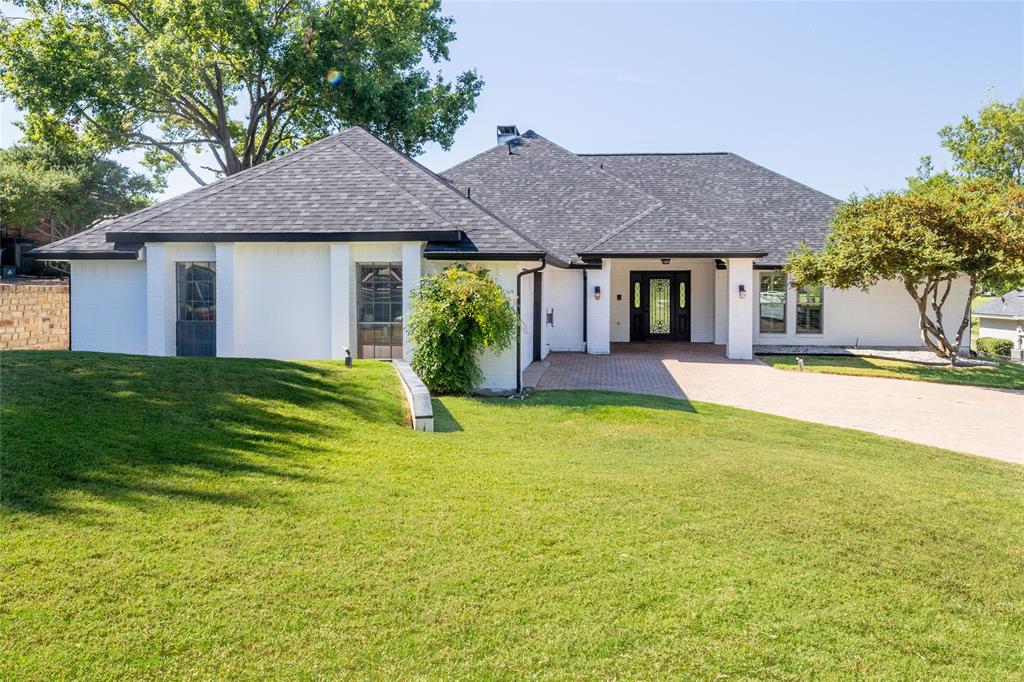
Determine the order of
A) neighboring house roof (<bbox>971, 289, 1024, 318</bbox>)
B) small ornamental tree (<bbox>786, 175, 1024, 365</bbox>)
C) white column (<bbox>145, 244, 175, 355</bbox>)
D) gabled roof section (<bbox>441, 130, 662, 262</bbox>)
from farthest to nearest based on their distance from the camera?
1. neighboring house roof (<bbox>971, 289, 1024, 318</bbox>)
2. gabled roof section (<bbox>441, 130, 662, 262</bbox>)
3. small ornamental tree (<bbox>786, 175, 1024, 365</bbox>)
4. white column (<bbox>145, 244, 175, 355</bbox>)

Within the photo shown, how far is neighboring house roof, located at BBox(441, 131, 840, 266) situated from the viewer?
829 inches

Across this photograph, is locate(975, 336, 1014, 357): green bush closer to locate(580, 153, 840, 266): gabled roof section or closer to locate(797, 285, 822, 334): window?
locate(580, 153, 840, 266): gabled roof section

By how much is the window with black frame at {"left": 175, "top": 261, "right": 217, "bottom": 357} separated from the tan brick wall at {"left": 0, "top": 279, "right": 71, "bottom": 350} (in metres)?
2.83

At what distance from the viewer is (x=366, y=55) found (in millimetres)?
27109

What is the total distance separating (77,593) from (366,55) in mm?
26921

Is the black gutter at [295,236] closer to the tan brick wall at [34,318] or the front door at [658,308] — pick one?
the tan brick wall at [34,318]

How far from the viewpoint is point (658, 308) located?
24.7m

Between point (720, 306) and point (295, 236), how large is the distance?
49.5 ft

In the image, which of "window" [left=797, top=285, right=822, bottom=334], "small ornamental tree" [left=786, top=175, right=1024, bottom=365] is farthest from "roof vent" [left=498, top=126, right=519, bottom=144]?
"small ornamental tree" [left=786, top=175, right=1024, bottom=365]

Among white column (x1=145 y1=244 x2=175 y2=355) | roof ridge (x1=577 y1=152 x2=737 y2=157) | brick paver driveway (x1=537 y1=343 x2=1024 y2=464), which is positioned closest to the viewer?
brick paver driveway (x1=537 y1=343 x2=1024 y2=464)

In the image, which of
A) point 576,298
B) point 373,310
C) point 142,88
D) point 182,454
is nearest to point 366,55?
point 142,88

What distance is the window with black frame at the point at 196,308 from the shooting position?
13.8 m

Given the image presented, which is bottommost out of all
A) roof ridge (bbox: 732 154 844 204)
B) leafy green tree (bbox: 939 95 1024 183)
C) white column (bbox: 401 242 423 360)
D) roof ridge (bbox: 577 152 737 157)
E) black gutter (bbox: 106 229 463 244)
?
white column (bbox: 401 242 423 360)

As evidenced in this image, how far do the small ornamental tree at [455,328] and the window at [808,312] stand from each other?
14.1 metres
